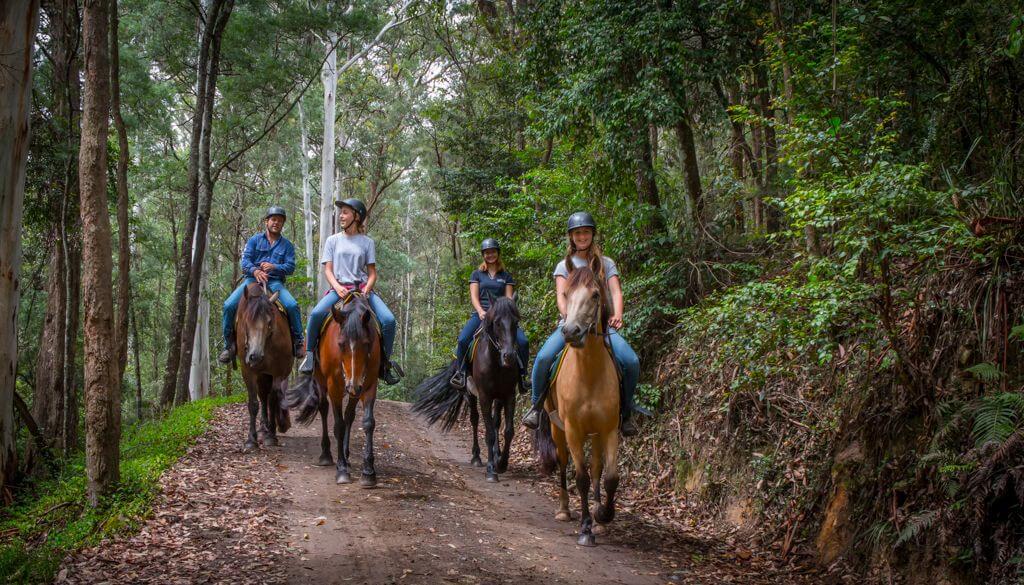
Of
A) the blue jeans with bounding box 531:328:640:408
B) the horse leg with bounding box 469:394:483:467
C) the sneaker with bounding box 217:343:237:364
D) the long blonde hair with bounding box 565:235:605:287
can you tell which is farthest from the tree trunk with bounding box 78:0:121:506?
the horse leg with bounding box 469:394:483:467

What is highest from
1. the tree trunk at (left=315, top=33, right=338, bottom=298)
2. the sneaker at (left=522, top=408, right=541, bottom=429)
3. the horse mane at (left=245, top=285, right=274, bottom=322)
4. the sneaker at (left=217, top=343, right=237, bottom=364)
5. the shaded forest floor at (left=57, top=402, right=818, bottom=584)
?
the tree trunk at (left=315, top=33, right=338, bottom=298)

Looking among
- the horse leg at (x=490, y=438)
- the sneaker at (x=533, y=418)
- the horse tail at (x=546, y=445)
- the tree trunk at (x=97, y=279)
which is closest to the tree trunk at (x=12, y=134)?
the tree trunk at (x=97, y=279)

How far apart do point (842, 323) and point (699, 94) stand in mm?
7075

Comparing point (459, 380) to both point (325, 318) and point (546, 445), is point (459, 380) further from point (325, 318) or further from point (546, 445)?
point (546, 445)

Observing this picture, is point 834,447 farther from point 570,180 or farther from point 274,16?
point 274,16

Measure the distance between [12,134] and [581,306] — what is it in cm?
476

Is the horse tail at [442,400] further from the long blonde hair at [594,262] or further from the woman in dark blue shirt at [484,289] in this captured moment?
the long blonde hair at [594,262]

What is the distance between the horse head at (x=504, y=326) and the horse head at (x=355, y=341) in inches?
69.3

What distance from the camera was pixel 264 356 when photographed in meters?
9.02

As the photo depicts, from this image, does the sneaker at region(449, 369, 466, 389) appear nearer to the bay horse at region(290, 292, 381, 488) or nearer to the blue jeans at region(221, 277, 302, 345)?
the bay horse at region(290, 292, 381, 488)

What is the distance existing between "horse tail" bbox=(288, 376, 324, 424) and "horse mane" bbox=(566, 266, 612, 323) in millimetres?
4183

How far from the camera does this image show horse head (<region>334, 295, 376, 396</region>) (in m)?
7.35

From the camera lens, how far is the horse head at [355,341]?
7.35 m

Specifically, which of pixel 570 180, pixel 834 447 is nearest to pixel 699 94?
pixel 570 180
